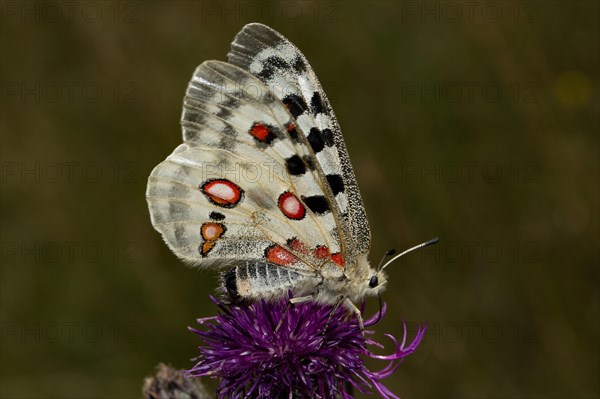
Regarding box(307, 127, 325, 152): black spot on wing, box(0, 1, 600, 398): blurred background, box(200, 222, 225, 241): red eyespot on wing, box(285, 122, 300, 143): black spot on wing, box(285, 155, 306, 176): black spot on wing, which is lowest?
box(0, 1, 600, 398): blurred background

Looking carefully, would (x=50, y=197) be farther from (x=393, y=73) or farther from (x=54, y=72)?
(x=393, y=73)

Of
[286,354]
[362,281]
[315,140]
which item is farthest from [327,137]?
[286,354]

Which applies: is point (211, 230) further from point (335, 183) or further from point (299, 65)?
point (299, 65)

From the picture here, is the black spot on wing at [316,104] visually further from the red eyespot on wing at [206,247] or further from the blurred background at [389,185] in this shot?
the blurred background at [389,185]

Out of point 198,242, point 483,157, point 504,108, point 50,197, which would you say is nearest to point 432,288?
point 483,157

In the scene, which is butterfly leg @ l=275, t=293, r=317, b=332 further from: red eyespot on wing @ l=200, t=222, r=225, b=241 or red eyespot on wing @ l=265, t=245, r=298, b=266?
red eyespot on wing @ l=200, t=222, r=225, b=241

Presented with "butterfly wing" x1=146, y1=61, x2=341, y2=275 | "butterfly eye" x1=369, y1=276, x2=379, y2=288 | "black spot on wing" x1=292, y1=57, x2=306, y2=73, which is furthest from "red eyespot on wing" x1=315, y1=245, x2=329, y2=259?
"black spot on wing" x1=292, y1=57, x2=306, y2=73

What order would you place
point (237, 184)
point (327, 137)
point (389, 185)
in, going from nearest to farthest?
point (327, 137) < point (237, 184) < point (389, 185)
